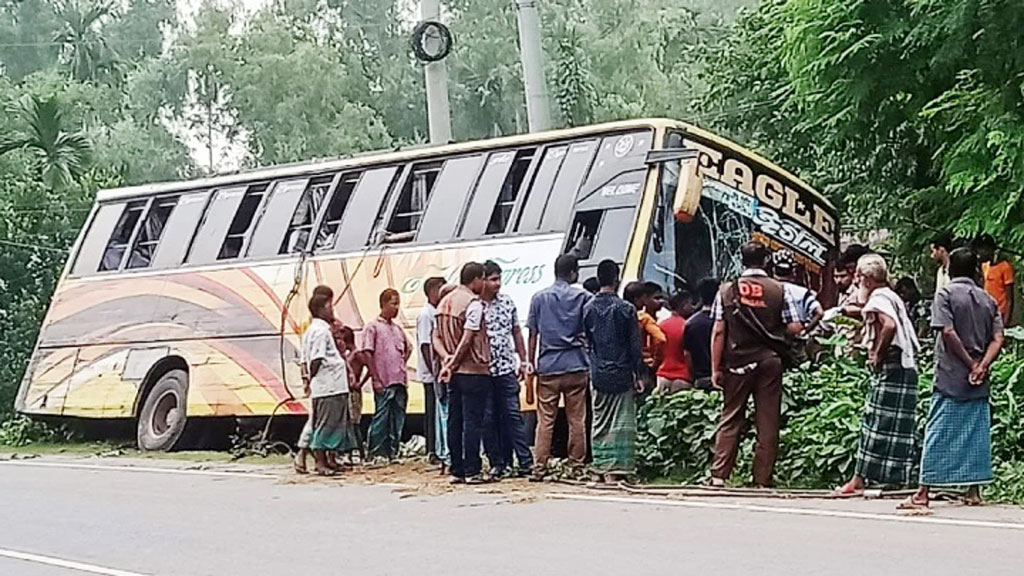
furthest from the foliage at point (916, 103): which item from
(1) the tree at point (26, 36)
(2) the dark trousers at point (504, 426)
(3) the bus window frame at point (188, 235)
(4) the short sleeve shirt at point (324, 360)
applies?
(1) the tree at point (26, 36)

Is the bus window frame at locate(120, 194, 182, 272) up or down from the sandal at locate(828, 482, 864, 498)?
up

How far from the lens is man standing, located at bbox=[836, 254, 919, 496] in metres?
10.3

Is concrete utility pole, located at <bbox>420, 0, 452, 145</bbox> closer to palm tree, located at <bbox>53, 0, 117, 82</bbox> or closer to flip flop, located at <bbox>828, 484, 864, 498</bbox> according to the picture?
flip flop, located at <bbox>828, 484, 864, 498</bbox>

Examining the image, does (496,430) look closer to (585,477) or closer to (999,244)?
(585,477)

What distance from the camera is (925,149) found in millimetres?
17750

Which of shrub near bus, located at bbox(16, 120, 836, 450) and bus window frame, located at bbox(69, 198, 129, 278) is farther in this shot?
bus window frame, located at bbox(69, 198, 129, 278)

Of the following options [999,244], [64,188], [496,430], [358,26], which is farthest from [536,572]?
[358,26]

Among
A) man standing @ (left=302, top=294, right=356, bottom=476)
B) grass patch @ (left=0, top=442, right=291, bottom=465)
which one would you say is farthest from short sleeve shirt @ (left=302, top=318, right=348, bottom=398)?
grass patch @ (left=0, top=442, right=291, bottom=465)

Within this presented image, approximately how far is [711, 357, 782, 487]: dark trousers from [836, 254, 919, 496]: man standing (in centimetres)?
74

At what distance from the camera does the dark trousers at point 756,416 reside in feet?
36.6

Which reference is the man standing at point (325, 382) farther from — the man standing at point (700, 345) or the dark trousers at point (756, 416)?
the dark trousers at point (756, 416)

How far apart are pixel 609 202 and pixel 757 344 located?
358 cm

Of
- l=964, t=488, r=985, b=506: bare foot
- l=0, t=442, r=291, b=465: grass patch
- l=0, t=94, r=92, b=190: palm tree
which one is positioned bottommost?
l=964, t=488, r=985, b=506: bare foot

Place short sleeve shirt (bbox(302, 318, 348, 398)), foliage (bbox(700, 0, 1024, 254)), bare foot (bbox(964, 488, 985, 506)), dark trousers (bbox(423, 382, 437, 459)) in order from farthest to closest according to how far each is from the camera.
→ foliage (bbox(700, 0, 1024, 254)) < dark trousers (bbox(423, 382, 437, 459)) < short sleeve shirt (bbox(302, 318, 348, 398)) < bare foot (bbox(964, 488, 985, 506))
